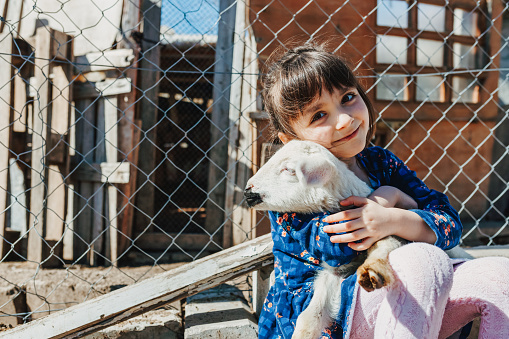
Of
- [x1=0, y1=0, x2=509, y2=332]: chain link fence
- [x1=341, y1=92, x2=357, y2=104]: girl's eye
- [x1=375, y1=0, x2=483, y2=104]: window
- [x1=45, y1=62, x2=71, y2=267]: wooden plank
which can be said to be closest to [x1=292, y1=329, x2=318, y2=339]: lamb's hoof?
[x1=341, y1=92, x2=357, y2=104]: girl's eye

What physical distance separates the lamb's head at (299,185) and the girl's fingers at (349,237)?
0.10 metres

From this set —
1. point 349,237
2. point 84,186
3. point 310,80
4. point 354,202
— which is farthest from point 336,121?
point 84,186

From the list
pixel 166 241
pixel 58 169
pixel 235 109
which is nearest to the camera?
pixel 58 169

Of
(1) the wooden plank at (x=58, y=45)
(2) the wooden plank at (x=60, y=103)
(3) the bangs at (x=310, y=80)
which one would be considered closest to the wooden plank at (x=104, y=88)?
(2) the wooden plank at (x=60, y=103)

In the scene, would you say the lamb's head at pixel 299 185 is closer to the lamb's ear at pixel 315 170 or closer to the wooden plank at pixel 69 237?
the lamb's ear at pixel 315 170

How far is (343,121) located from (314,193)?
0.24 m

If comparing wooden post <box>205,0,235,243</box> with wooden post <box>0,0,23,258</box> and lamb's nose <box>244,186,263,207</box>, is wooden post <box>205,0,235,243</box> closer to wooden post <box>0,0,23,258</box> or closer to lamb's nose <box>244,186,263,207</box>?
wooden post <box>0,0,23,258</box>

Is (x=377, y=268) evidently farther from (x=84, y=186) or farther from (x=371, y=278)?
(x=84, y=186)

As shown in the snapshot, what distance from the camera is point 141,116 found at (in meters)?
3.60

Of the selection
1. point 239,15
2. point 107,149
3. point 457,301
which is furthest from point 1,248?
point 457,301

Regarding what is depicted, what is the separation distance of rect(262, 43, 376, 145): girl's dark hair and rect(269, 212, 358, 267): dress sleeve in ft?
1.07

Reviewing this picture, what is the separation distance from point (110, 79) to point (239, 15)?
1266 mm

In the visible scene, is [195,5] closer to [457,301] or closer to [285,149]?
[285,149]

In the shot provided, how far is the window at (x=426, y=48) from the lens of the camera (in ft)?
11.4
